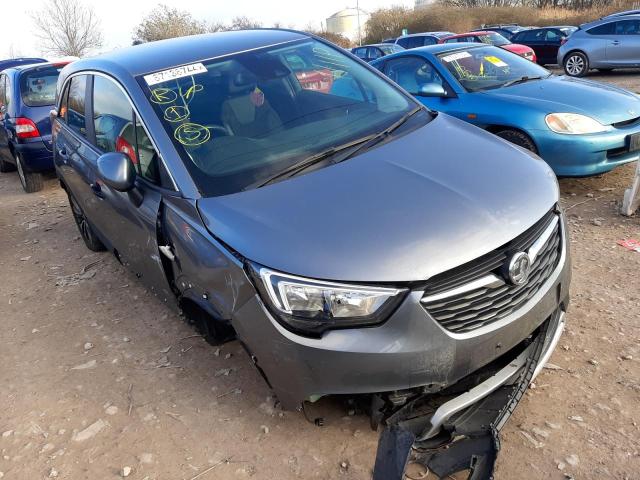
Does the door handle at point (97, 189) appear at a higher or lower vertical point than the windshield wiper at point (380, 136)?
lower

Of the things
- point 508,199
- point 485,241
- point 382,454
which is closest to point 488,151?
point 508,199

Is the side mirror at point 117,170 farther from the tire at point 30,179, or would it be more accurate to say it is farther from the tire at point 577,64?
the tire at point 577,64

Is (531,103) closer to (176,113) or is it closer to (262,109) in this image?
(262,109)

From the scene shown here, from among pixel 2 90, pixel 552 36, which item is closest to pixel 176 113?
pixel 2 90

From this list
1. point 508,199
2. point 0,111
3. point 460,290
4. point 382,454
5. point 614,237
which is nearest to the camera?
point 460,290

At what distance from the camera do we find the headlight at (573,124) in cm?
466

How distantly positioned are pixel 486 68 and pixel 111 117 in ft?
13.8

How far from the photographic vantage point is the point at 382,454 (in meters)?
2.12

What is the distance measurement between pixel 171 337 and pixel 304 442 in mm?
1392

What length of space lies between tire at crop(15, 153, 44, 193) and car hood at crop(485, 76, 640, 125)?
618 centimetres

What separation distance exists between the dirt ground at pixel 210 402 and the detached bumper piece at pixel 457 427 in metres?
0.23

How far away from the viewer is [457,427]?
2125 mm

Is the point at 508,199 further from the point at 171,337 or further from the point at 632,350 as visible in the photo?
the point at 171,337

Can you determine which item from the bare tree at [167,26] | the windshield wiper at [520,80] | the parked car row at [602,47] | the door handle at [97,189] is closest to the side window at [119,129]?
the door handle at [97,189]
